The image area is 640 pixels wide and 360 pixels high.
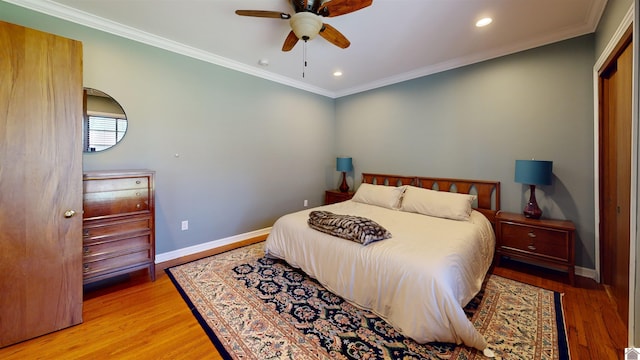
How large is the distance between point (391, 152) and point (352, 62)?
1.63 metres

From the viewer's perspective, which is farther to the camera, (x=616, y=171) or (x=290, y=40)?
(x=290, y=40)

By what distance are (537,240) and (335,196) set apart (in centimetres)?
296

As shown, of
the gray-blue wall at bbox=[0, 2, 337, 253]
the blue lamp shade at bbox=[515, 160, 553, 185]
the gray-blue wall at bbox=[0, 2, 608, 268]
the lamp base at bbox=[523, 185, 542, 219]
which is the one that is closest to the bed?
the lamp base at bbox=[523, 185, 542, 219]

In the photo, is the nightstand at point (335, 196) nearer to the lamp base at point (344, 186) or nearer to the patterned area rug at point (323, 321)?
the lamp base at point (344, 186)

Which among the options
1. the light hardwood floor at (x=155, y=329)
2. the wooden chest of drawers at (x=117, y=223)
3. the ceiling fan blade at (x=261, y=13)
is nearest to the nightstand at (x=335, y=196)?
the light hardwood floor at (x=155, y=329)

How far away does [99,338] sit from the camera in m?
1.71

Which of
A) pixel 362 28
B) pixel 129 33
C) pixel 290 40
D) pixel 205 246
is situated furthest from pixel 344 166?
pixel 129 33

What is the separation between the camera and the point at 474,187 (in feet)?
10.8

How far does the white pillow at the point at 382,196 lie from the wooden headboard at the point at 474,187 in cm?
43

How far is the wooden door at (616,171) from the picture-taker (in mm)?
1740

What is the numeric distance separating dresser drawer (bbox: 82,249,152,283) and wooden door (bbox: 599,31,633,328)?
4.12 metres

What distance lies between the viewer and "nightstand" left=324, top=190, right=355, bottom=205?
4520 mm

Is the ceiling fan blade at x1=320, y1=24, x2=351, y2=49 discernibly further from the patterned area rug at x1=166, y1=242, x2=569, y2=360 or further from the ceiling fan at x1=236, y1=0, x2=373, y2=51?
the patterned area rug at x1=166, y1=242, x2=569, y2=360

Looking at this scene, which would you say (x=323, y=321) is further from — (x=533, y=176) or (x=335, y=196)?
(x=335, y=196)
